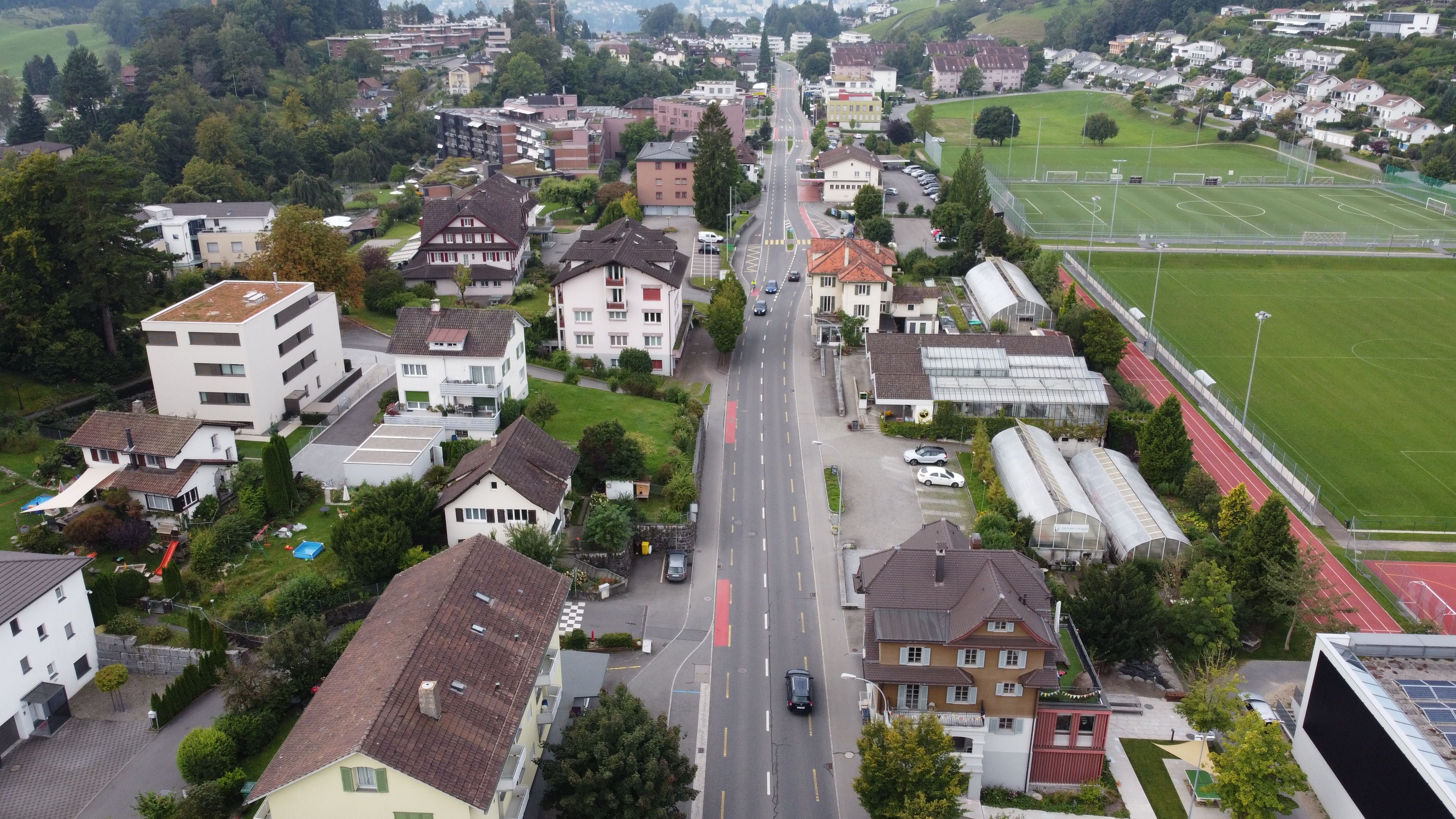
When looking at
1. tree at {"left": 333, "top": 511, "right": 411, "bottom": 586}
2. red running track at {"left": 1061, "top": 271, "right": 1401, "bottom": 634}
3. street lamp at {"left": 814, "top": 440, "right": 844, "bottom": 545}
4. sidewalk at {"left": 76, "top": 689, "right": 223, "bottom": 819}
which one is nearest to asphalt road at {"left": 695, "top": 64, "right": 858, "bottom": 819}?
street lamp at {"left": 814, "top": 440, "right": 844, "bottom": 545}

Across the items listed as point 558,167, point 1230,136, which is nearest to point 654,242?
point 558,167

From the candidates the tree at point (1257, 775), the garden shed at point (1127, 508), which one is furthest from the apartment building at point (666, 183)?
the tree at point (1257, 775)

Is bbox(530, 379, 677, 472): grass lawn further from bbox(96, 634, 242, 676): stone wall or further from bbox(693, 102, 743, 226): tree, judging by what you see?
bbox(693, 102, 743, 226): tree

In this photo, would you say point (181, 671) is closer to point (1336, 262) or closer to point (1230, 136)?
point (1336, 262)

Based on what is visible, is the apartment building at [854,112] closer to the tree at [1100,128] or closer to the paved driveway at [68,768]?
the tree at [1100,128]

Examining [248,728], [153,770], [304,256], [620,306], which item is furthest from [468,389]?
[153,770]

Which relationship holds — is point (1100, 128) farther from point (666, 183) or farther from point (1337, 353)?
point (1337, 353)

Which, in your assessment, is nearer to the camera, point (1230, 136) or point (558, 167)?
point (558, 167)
